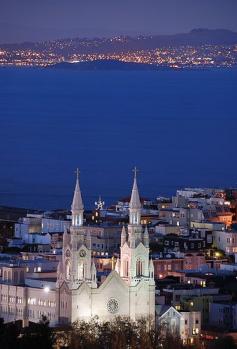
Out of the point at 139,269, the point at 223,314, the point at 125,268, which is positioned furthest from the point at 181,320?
the point at 223,314

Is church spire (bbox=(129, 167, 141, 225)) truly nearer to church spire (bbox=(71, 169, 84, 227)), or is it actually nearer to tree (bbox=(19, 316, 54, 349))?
church spire (bbox=(71, 169, 84, 227))

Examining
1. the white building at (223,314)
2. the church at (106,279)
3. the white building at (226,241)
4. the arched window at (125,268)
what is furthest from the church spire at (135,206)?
the white building at (226,241)

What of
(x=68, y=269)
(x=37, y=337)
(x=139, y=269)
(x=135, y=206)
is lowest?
(x=37, y=337)

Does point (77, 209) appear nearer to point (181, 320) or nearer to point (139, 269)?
point (139, 269)

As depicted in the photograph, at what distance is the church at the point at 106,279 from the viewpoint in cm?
4775

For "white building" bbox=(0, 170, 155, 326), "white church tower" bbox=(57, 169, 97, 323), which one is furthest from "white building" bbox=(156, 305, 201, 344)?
"white church tower" bbox=(57, 169, 97, 323)

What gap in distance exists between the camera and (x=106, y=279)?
48.6 metres

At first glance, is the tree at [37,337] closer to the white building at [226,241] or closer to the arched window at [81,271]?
the arched window at [81,271]

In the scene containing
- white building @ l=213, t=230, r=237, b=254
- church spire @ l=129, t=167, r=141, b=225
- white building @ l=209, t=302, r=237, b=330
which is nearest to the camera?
church spire @ l=129, t=167, r=141, b=225

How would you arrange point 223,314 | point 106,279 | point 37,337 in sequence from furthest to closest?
point 223,314
point 106,279
point 37,337

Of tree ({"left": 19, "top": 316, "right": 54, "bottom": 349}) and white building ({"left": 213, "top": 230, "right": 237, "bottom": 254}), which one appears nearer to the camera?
tree ({"left": 19, "top": 316, "right": 54, "bottom": 349})

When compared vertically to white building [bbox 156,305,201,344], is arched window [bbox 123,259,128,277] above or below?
above

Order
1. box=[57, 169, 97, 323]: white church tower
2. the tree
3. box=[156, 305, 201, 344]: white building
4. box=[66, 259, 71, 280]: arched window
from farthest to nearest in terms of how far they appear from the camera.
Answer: box=[156, 305, 201, 344]: white building → box=[66, 259, 71, 280]: arched window → box=[57, 169, 97, 323]: white church tower → the tree

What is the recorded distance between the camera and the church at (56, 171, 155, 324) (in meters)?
47.8
